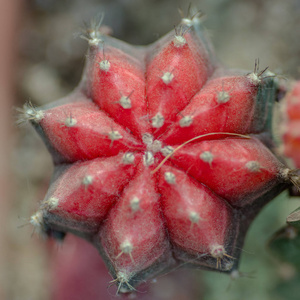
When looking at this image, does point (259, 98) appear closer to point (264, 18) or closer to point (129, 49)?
point (129, 49)

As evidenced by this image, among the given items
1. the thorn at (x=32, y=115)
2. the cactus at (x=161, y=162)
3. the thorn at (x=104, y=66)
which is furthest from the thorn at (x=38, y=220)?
the thorn at (x=104, y=66)

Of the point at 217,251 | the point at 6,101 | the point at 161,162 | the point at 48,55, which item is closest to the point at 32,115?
the point at 161,162

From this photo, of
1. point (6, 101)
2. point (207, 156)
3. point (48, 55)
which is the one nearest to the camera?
point (207, 156)

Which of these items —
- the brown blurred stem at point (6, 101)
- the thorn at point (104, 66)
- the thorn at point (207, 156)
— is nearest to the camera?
the thorn at point (207, 156)

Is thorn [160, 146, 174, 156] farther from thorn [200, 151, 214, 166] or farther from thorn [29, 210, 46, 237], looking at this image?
thorn [29, 210, 46, 237]

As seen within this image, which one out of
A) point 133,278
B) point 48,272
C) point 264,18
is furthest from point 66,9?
point 133,278

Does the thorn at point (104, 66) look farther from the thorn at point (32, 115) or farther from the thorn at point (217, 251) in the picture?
the thorn at point (217, 251)

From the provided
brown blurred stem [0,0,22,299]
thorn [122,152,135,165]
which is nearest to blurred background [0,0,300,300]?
brown blurred stem [0,0,22,299]

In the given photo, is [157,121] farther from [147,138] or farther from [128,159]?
[128,159]
